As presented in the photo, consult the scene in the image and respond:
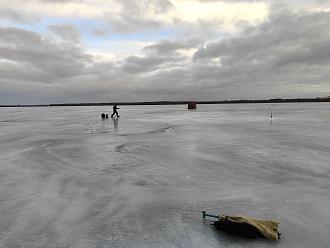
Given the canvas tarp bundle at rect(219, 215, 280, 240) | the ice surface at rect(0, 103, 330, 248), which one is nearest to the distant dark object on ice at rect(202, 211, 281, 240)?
the canvas tarp bundle at rect(219, 215, 280, 240)

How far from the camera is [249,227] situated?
507 cm

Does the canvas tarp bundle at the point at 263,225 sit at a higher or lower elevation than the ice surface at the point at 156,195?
higher

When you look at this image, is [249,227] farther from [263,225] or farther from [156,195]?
[156,195]

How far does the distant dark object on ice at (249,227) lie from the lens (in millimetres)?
4984

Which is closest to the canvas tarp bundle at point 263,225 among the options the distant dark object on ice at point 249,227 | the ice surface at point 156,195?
the distant dark object on ice at point 249,227

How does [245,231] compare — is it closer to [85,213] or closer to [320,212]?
[320,212]

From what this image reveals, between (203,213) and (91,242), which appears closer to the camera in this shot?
(91,242)

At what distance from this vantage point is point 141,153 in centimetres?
1252

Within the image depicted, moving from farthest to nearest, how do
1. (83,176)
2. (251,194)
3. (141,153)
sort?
(141,153)
(83,176)
(251,194)

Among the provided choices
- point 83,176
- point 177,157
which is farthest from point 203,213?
point 177,157

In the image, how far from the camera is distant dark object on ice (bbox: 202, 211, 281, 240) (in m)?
4.98

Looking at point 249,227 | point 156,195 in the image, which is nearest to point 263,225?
point 249,227

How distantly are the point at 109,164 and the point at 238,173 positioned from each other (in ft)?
12.6

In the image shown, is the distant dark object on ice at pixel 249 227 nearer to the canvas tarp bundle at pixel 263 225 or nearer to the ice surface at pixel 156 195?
the canvas tarp bundle at pixel 263 225
